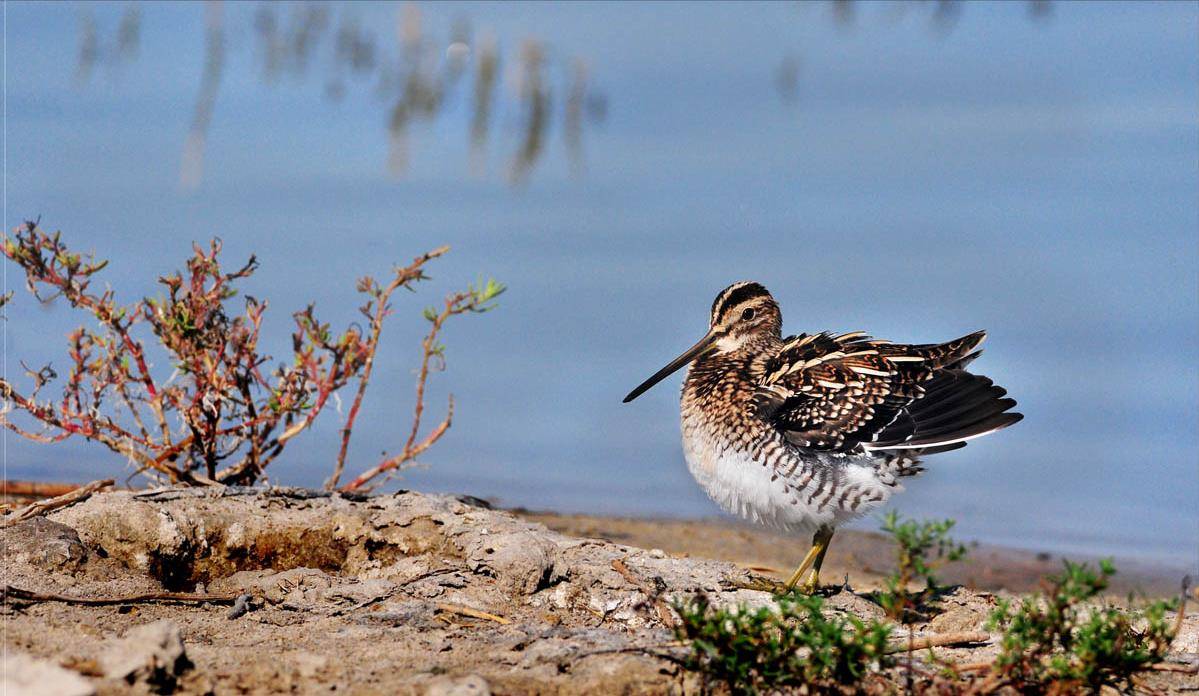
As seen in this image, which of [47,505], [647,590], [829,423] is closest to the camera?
[647,590]

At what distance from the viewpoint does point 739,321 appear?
750 cm

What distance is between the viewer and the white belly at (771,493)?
5.90 metres

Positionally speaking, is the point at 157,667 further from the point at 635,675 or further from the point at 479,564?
the point at 479,564

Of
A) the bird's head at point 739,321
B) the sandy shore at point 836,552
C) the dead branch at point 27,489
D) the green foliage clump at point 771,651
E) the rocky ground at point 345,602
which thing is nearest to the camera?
the green foliage clump at point 771,651

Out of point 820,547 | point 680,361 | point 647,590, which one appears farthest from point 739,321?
point 647,590

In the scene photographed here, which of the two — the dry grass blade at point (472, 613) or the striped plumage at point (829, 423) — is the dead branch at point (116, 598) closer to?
the dry grass blade at point (472, 613)

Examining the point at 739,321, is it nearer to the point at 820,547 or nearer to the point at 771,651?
the point at 820,547

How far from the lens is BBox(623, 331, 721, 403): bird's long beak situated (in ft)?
24.7

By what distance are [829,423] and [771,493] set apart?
45 cm

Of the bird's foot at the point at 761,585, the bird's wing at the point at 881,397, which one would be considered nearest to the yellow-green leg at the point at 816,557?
the bird's foot at the point at 761,585

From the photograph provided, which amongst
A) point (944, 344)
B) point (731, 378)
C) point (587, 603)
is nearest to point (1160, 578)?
point (944, 344)

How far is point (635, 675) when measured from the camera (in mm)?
4062

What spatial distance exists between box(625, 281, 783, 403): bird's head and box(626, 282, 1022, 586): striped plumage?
2.29 feet

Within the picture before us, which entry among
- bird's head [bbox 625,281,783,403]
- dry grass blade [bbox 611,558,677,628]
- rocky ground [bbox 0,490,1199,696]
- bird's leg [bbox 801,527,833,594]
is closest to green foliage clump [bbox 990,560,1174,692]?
rocky ground [bbox 0,490,1199,696]
